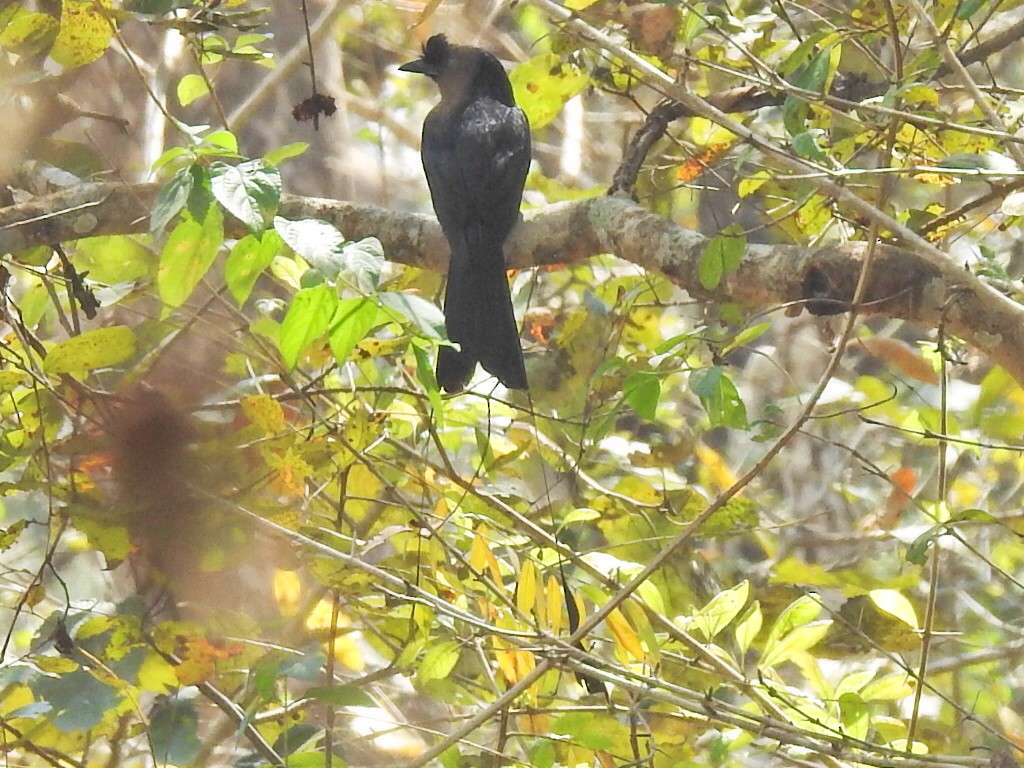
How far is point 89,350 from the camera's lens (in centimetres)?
133

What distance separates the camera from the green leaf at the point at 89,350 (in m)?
1.32

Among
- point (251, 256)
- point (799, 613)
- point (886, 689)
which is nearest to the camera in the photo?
point (251, 256)

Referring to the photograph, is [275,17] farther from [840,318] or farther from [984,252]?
[984,252]

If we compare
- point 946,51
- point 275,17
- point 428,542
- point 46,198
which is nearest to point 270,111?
point 275,17

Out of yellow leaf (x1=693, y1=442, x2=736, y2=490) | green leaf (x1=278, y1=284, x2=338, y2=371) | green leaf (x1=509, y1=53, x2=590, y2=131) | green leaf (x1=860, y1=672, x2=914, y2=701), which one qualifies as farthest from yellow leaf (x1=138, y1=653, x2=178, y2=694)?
yellow leaf (x1=693, y1=442, x2=736, y2=490)

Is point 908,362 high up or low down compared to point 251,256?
up

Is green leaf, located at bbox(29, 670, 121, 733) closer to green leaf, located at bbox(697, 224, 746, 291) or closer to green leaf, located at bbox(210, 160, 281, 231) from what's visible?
green leaf, located at bbox(210, 160, 281, 231)

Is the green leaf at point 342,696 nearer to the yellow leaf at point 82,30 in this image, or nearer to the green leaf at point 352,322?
the green leaf at point 352,322

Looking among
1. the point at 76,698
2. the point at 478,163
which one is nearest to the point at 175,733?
the point at 76,698

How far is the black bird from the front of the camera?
1842 mm

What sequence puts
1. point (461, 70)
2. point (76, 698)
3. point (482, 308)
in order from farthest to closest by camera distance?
point (461, 70), point (482, 308), point (76, 698)

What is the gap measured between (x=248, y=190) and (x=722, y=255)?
60 cm

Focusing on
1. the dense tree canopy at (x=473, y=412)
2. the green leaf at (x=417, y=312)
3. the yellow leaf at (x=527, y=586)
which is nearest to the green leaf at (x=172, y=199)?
the dense tree canopy at (x=473, y=412)

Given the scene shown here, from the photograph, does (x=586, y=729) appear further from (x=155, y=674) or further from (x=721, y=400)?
(x=155, y=674)
